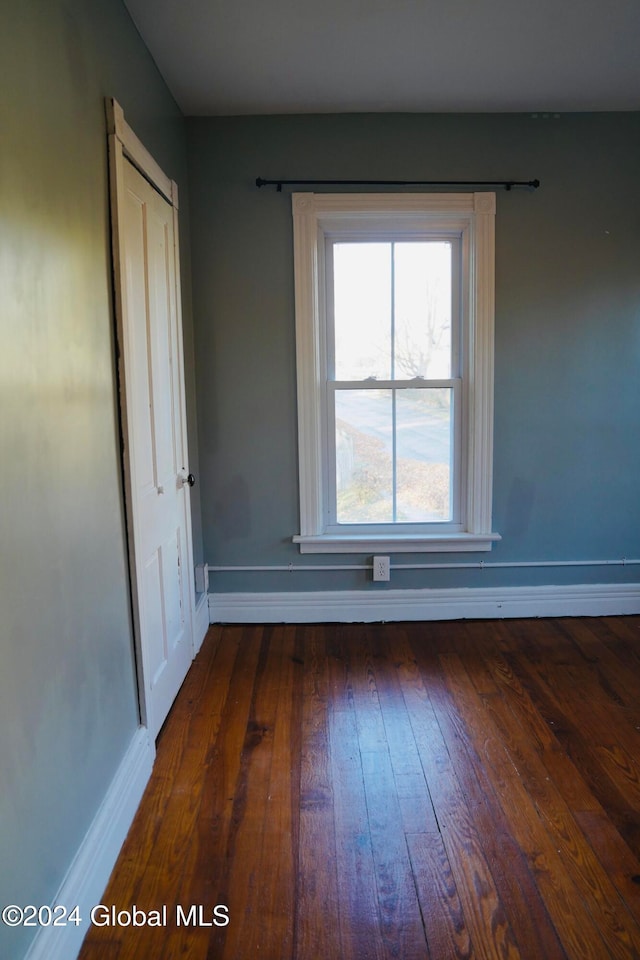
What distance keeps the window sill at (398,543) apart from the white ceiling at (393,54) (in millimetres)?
2093

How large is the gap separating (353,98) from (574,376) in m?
1.72

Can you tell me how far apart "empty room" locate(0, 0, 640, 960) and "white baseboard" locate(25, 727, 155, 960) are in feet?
0.04

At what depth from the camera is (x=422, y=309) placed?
129 inches

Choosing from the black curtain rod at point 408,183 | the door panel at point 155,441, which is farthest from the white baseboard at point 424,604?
the black curtain rod at point 408,183

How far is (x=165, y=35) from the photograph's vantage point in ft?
7.70

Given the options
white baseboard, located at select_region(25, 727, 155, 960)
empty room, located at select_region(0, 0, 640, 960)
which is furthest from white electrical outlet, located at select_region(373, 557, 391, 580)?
white baseboard, located at select_region(25, 727, 155, 960)

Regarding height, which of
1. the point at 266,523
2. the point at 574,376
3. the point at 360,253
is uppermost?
the point at 360,253

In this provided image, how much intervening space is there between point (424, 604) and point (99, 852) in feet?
7.01

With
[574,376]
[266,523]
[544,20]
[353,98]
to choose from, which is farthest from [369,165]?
[266,523]

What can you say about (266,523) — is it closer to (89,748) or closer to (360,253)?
(360,253)

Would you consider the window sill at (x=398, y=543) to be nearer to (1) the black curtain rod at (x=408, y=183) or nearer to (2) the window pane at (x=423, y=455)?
(2) the window pane at (x=423, y=455)

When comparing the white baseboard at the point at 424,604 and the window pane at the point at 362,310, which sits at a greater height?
the window pane at the point at 362,310

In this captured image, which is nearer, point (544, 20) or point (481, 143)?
point (544, 20)

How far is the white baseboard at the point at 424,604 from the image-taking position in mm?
3402
